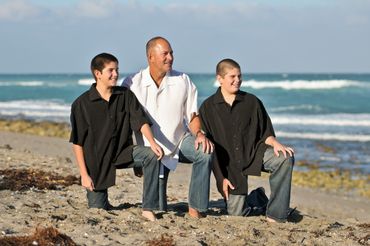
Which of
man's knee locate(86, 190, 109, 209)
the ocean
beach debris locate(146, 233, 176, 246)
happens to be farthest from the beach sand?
Result: the ocean

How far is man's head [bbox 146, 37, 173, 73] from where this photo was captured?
7.11 metres

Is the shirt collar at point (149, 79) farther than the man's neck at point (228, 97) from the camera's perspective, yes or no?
No

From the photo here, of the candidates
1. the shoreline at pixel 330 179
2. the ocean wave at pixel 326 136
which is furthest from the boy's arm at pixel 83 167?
the ocean wave at pixel 326 136

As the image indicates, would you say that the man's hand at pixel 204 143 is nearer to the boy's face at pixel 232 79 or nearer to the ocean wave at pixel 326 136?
the boy's face at pixel 232 79

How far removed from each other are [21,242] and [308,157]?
13.2m

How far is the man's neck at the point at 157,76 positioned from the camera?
7242 mm

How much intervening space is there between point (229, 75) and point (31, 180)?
3.26 meters

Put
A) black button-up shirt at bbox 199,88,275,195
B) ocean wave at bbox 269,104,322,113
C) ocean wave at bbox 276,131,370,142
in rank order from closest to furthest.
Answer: black button-up shirt at bbox 199,88,275,195
ocean wave at bbox 276,131,370,142
ocean wave at bbox 269,104,322,113

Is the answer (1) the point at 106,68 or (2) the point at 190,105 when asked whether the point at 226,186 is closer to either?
(2) the point at 190,105

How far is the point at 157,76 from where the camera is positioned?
7262 millimetres

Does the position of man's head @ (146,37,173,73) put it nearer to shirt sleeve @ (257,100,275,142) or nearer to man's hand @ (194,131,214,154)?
man's hand @ (194,131,214,154)

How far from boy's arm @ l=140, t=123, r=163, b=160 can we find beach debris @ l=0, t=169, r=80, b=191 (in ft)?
7.10

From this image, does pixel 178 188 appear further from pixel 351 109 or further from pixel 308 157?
pixel 351 109

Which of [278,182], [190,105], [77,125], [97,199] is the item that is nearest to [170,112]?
[190,105]
